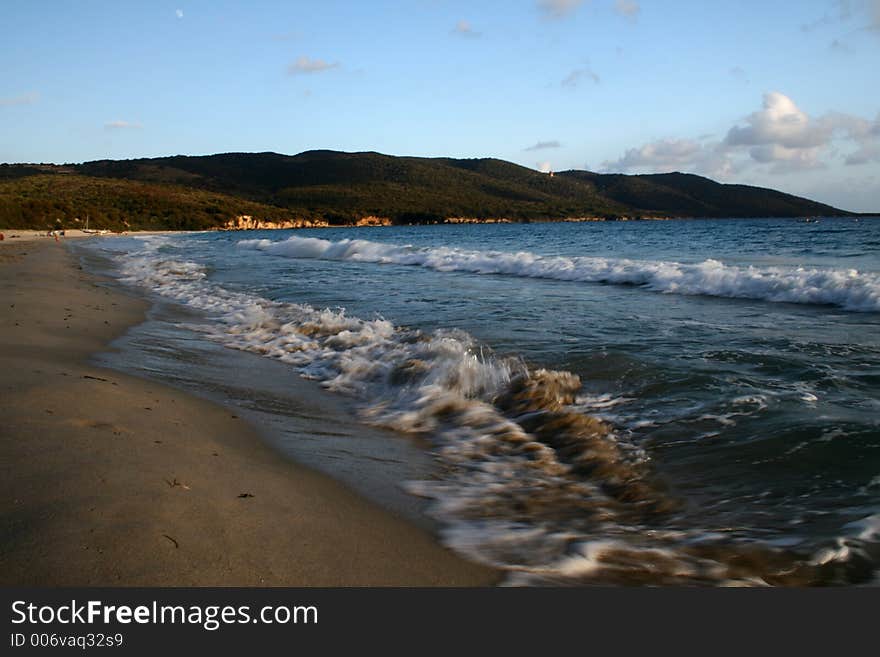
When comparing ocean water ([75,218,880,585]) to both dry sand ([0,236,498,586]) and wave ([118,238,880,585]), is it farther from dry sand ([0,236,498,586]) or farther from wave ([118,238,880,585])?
dry sand ([0,236,498,586])

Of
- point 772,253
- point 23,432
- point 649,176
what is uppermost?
point 649,176

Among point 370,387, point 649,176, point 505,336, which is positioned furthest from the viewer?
point 649,176

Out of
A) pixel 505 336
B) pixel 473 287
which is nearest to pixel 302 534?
pixel 505 336

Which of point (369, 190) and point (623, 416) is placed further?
point (369, 190)

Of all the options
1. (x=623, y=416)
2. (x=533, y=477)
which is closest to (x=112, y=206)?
(x=623, y=416)

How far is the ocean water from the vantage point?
9.94 feet

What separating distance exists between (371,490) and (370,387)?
2662 millimetres

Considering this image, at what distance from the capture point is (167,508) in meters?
2.90

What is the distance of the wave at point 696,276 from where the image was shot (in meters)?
11.6

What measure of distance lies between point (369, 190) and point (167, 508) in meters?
114

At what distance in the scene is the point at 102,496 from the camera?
9.59ft

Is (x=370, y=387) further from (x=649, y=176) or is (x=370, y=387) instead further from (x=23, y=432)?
(x=649, y=176)

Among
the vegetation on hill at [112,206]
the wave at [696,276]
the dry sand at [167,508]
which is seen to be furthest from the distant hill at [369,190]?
the dry sand at [167,508]

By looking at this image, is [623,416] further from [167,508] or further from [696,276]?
[696,276]
